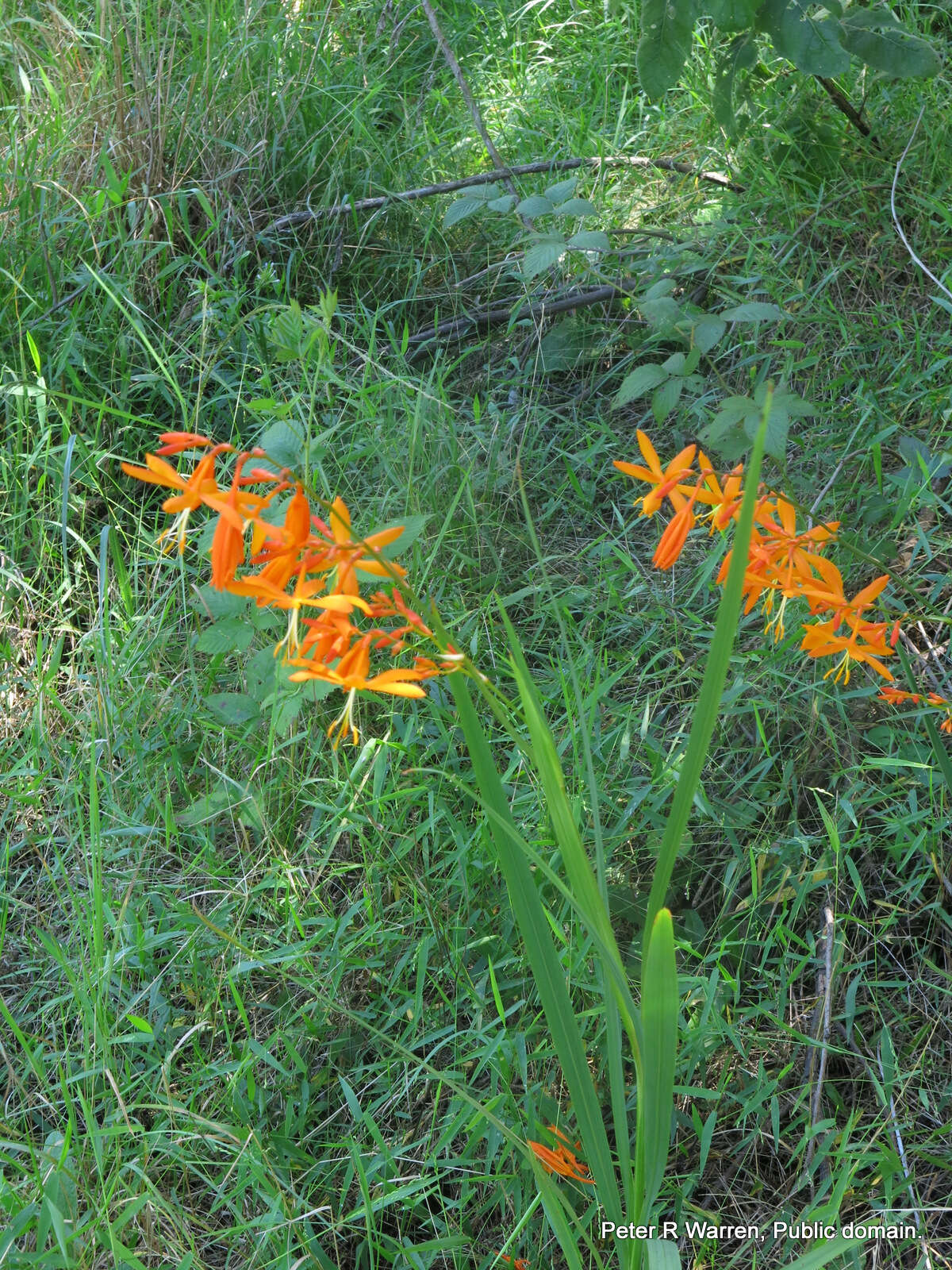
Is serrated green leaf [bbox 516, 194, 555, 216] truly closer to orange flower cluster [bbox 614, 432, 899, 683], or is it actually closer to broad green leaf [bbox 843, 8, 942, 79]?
broad green leaf [bbox 843, 8, 942, 79]

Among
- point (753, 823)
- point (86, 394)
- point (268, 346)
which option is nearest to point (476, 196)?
point (268, 346)

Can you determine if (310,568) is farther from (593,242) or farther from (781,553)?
(593,242)

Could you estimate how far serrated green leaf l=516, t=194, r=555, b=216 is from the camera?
6.71ft

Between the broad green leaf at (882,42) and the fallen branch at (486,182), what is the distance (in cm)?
68

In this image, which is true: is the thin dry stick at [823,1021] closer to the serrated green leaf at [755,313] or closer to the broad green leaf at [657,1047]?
the broad green leaf at [657,1047]

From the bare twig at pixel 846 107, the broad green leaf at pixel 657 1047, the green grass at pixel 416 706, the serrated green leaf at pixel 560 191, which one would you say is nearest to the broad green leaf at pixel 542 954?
the broad green leaf at pixel 657 1047

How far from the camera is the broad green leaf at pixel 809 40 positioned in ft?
6.05

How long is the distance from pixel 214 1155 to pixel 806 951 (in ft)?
2.82

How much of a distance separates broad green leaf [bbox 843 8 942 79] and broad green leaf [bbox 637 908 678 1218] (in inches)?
68.1

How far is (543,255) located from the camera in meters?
1.98

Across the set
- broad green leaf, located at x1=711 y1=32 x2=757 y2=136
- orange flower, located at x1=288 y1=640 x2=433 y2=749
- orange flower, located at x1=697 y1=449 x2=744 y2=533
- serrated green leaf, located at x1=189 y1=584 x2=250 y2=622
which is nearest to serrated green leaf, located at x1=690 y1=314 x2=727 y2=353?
broad green leaf, located at x1=711 y1=32 x2=757 y2=136

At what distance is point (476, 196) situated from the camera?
222 centimetres

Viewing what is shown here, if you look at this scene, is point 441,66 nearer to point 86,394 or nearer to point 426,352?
point 426,352

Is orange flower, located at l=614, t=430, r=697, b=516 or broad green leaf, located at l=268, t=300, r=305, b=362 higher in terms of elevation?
orange flower, located at l=614, t=430, r=697, b=516
